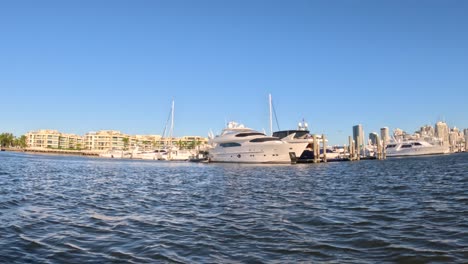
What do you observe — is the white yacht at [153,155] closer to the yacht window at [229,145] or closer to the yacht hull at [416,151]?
the yacht window at [229,145]

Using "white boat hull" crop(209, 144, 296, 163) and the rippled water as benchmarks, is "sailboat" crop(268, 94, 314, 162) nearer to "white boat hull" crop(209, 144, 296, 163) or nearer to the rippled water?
"white boat hull" crop(209, 144, 296, 163)

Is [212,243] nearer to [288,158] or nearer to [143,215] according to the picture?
[143,215]

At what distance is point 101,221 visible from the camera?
11430 mm

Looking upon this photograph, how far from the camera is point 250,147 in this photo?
230 ft

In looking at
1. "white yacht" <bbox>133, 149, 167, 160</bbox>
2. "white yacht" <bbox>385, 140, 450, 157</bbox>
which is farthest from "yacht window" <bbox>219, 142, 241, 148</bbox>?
"white yacht" <bbox>385, 140, 450, 157</bbox>

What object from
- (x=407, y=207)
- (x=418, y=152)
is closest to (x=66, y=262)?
(x=407, y=207)

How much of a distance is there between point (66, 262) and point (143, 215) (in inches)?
221

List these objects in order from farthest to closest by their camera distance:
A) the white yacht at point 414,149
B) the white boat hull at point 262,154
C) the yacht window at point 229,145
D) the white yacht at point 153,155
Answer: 1. the white yacht at point 153,155
2. the white yacht at point 414,149
3. the yacht window at point 229,145
4. the white boat hull at point 262,154

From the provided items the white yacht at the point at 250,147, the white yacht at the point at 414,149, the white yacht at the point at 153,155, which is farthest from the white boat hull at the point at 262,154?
the white yacht at the point at 414,149

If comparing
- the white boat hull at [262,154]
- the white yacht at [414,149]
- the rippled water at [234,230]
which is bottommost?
the rippled water at [234,230]

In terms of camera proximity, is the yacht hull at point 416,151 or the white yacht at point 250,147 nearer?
the white yacht at point 250,147

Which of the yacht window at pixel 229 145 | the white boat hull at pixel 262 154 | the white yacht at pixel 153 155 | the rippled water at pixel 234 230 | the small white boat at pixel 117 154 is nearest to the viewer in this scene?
the rippled water at pixel 234 230

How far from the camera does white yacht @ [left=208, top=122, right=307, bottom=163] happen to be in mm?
67438

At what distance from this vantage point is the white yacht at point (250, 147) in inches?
2655
